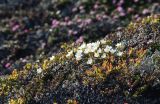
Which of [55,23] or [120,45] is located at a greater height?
[55,23]

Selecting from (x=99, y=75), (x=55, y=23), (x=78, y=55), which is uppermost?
(x=55, y=23)

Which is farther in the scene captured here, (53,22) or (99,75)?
(53,22)

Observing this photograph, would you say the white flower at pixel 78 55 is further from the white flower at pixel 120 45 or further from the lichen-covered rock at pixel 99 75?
the white flower at pixel 120 45

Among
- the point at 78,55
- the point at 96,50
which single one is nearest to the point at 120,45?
the point at 96,50

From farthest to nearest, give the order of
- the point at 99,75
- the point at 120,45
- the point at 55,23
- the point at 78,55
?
the point at 55,23 < the point at 78,55 < the point at 120,45 < the point at 99,75

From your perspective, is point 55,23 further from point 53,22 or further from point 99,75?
point 99,75

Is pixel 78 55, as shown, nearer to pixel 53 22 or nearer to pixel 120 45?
pixel 120 45

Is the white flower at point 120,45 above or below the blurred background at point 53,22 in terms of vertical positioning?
below

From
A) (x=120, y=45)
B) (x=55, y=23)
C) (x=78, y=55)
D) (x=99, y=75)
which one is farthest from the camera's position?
(x=55, y=23)

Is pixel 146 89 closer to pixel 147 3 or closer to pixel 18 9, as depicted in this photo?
pixel 147 3

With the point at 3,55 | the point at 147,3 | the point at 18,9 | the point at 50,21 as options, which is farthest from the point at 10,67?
the point at 147,3

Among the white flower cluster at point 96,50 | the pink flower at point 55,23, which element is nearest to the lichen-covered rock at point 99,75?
the white flower cluster at point 96,50
